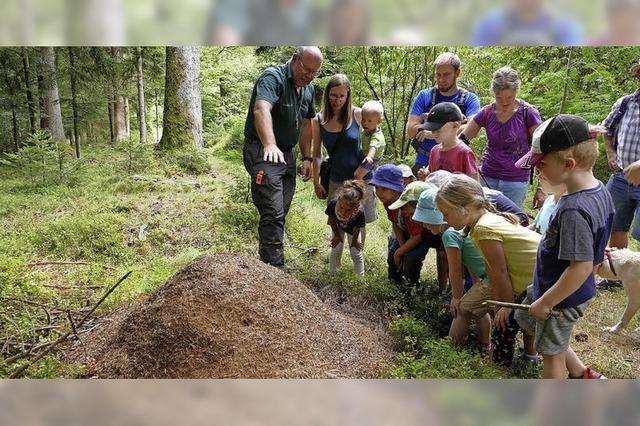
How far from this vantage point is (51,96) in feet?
8.11

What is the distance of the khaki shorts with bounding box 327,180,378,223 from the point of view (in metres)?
2.76

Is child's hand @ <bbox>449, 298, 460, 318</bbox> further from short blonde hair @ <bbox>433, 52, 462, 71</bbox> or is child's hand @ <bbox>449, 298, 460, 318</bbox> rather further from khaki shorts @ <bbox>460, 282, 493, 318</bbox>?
short blonde hair @ <bbox>433, 52, 462, 71</bbox>

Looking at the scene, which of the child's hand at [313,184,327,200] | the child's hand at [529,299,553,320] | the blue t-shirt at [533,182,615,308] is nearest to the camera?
the blue t-shirt at [533,182,615,308]

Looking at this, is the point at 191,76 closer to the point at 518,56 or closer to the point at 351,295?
the point at 351,295

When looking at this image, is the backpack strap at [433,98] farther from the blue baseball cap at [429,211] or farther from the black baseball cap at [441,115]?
the blue baseball cap at [429,211]

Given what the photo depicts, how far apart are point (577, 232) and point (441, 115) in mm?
1005

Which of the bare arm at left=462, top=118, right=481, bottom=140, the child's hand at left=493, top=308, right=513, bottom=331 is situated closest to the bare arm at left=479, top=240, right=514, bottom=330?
the child's hand at left=493, top=308, right=513, bottom=331

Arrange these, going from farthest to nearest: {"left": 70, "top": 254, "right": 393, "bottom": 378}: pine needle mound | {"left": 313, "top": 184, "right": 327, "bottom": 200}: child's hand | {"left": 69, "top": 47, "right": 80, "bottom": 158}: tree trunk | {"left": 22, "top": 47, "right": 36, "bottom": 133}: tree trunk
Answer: {"left": 313, "top": 184, "right": 327, "bottom": 200}: child's hand → {"left": 69, "top": 47, "right": 80, "bottom": 158}: tree trunk → {"left": 22, "top": 47, "right": 36, "bottom": 133}: tree trunk → {"left": 70, "top": 254, "right": 393, "bottom": 378}: pine needle mound

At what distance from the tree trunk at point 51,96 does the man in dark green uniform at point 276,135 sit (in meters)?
0.95

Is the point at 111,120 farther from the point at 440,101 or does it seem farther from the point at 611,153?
the point at 611,153

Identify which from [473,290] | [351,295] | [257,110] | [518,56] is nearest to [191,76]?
[257,110]

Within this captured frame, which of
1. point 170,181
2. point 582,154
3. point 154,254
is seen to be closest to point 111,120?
point 170,181

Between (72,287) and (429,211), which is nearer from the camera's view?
(429,211)

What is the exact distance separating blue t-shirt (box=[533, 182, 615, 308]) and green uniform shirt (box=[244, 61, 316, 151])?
1.34 m
